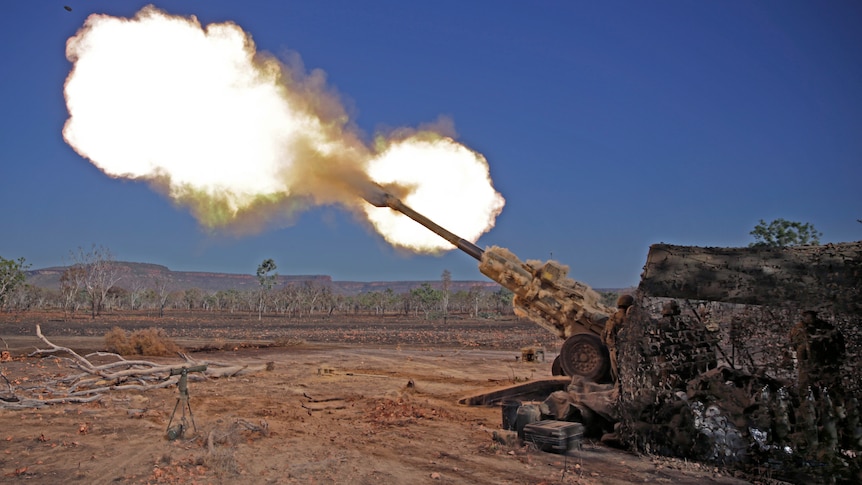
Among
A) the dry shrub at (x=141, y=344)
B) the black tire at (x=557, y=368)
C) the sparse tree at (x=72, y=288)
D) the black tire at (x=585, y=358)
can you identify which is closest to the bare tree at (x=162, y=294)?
the sparse tree at (x=72, y=288)

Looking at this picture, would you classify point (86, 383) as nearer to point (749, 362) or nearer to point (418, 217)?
point (418, 217)

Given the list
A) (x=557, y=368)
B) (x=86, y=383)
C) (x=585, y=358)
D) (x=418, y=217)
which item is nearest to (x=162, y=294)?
(x=86, y=383)

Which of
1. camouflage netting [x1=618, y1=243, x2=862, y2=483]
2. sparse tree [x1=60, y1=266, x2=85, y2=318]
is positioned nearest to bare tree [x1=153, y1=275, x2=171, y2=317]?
sparse tree [x1=60, y1=266, x2=85, y2=318]

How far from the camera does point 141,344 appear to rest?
21203 millimetres

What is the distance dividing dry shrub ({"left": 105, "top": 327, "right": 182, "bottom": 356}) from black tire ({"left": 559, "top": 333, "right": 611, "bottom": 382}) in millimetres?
14436

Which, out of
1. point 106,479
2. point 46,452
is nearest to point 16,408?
point 46,452

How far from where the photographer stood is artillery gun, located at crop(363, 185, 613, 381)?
1320cm

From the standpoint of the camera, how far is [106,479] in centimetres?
696

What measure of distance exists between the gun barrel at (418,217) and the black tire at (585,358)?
325 centimetres

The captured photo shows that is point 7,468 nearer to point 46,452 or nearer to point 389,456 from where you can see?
point 46,452

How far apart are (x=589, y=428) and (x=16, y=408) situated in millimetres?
10309

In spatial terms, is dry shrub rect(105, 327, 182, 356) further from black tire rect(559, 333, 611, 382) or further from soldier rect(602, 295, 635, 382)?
soldier rect(602, 295, 635, 382)

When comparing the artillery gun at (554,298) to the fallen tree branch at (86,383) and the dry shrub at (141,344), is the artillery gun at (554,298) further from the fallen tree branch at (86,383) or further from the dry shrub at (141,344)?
the dry shrub at (141,344)

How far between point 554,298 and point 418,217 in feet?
13.5
